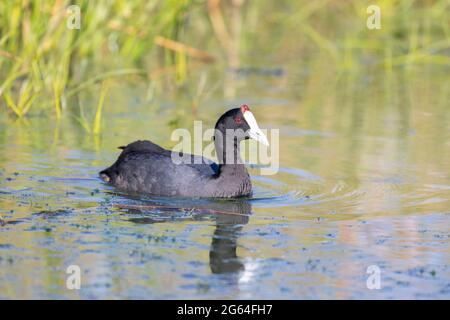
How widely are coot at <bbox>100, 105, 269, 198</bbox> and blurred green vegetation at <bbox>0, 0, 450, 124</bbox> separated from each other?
1.42 meters

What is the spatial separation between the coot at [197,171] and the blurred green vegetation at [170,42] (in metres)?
1.42

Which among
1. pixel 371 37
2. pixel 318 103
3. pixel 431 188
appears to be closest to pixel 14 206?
pixel 431 188

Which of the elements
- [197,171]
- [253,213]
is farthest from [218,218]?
[197,171]

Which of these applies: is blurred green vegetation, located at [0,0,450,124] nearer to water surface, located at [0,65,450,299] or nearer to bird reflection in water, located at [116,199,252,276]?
water surface, located at [0,65,450,299]

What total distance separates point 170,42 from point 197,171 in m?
4.86

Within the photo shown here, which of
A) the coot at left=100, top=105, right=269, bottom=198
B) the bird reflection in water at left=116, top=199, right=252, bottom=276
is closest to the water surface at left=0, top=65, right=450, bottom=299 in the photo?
the bird reflection in water at left=116, top=199, right=252, bottom=276

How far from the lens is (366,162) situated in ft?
29.3

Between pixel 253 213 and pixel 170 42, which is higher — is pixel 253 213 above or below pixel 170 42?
below

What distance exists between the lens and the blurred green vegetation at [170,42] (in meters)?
9.84

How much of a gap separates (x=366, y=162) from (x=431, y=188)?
108cm

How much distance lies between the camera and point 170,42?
1234cm

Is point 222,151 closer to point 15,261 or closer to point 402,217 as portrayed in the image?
point 402,217

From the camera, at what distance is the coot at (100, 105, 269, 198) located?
25.0 ft

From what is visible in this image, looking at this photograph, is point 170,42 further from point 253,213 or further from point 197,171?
point 253,213
